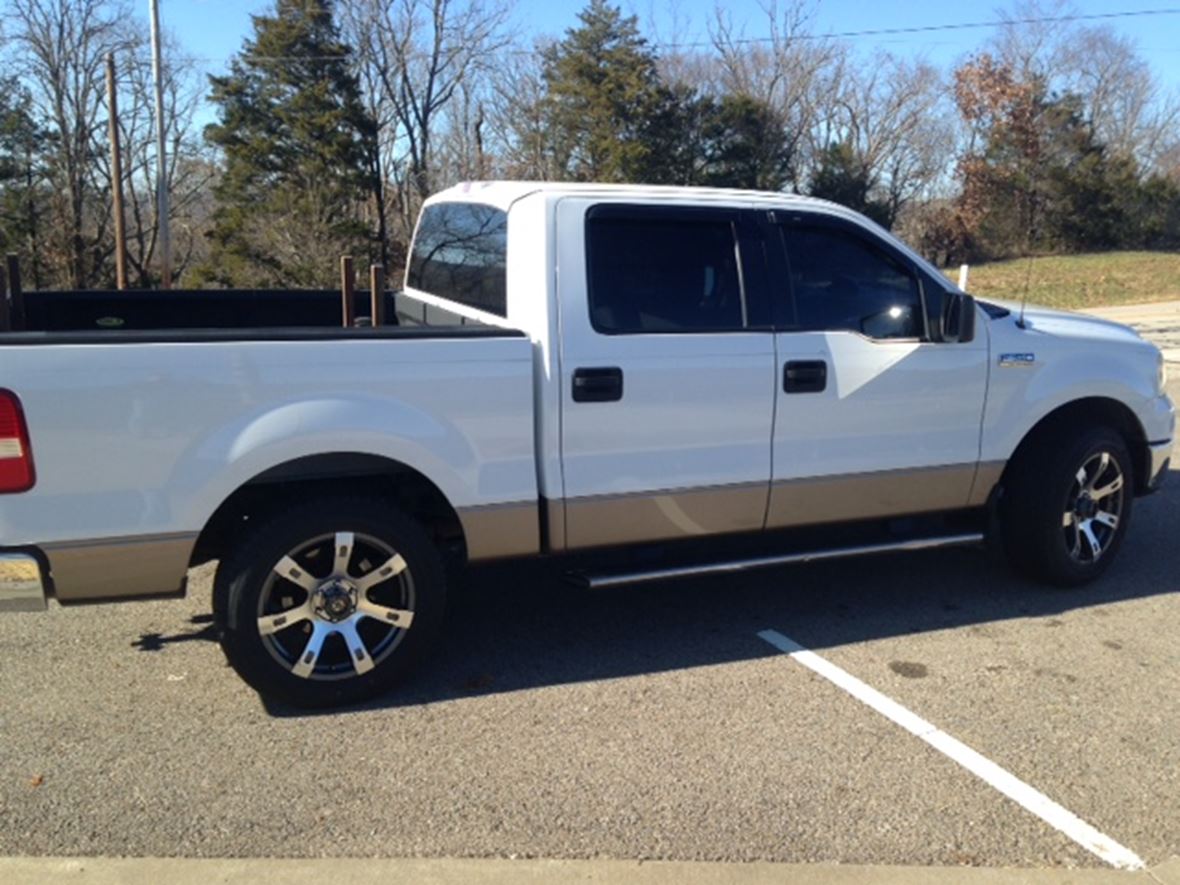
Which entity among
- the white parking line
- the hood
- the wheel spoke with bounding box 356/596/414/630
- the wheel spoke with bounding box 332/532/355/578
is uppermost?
the hood

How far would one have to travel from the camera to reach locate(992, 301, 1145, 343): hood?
5000 mm

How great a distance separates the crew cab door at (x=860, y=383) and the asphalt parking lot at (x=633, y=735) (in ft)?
2.17

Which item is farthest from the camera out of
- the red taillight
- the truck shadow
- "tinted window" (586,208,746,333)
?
the truck shadow

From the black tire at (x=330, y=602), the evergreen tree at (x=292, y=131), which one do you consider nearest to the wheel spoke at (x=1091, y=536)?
the black tire at (x=330, y=602)

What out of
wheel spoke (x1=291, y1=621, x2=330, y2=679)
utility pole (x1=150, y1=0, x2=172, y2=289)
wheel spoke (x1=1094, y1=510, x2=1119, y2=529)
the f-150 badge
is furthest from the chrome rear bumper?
utility pole (x1=150, y1=0, x2=172, y2=289)

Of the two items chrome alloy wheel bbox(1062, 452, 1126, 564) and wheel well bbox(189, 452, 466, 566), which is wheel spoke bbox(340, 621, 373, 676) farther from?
chrome alloy wheel bbox(1062, 452, 1126, 564)

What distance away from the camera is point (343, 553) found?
377 centimetres

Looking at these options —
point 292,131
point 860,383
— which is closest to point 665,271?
point 860,383

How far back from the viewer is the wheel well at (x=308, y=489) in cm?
368

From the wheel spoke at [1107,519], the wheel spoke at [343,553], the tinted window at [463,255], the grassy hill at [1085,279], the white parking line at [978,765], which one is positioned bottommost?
the white parking line at [978,765]

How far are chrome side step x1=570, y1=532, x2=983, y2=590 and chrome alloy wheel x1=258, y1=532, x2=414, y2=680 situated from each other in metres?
0.78

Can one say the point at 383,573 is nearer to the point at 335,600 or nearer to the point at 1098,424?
the point at 335,600

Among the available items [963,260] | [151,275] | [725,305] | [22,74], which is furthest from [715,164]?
[725,305]

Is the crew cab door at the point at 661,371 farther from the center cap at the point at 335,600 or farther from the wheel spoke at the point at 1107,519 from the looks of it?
the wheel spoke at the point at 1107,519
